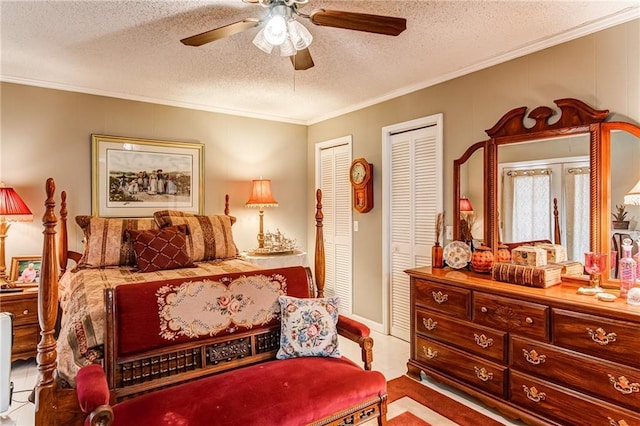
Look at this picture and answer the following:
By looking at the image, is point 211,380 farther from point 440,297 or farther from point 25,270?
point 25,270

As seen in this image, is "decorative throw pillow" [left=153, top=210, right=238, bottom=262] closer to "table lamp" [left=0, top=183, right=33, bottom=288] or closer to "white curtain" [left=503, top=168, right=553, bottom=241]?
"table lamp" [left=0, top=183, right=33, bottom=288]

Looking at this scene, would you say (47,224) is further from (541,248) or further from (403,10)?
(541,248)

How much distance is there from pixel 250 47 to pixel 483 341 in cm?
260

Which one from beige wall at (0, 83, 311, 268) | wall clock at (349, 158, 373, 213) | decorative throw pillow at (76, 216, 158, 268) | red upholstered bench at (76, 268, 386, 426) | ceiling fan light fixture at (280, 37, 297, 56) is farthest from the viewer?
wall clock at (349, 158, 373, 213)

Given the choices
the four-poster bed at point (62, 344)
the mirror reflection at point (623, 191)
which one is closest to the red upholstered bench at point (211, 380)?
the four-poster bed at point (62, 344)

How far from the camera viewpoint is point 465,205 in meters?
3.09

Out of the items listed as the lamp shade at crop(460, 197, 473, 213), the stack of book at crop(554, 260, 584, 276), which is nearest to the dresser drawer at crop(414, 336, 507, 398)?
the stack of book at crop(554, 260, 584, 276)

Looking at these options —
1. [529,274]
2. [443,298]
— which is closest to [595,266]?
[529,274]

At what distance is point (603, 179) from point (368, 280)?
242cm

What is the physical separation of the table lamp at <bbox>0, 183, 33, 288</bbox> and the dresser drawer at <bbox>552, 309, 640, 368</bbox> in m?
3.96

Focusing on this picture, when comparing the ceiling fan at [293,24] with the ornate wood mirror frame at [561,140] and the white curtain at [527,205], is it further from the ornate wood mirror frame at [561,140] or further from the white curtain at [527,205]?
the white curtain at [527,205]

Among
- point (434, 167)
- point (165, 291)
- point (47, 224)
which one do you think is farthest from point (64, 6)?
point (434, 167)

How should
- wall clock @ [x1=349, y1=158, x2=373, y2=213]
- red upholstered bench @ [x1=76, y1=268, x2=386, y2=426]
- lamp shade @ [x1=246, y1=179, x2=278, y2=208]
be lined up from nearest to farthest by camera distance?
red upholstered bench @ [x1=76, y1=268, x2=386, y2=426] → wall clock @ [x1=349, y1=158, x2=373, y2=213] → lamp shade @ [x1=246, y1=179, x2=278, y2=208]

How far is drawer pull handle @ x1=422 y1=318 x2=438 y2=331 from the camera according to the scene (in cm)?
277
